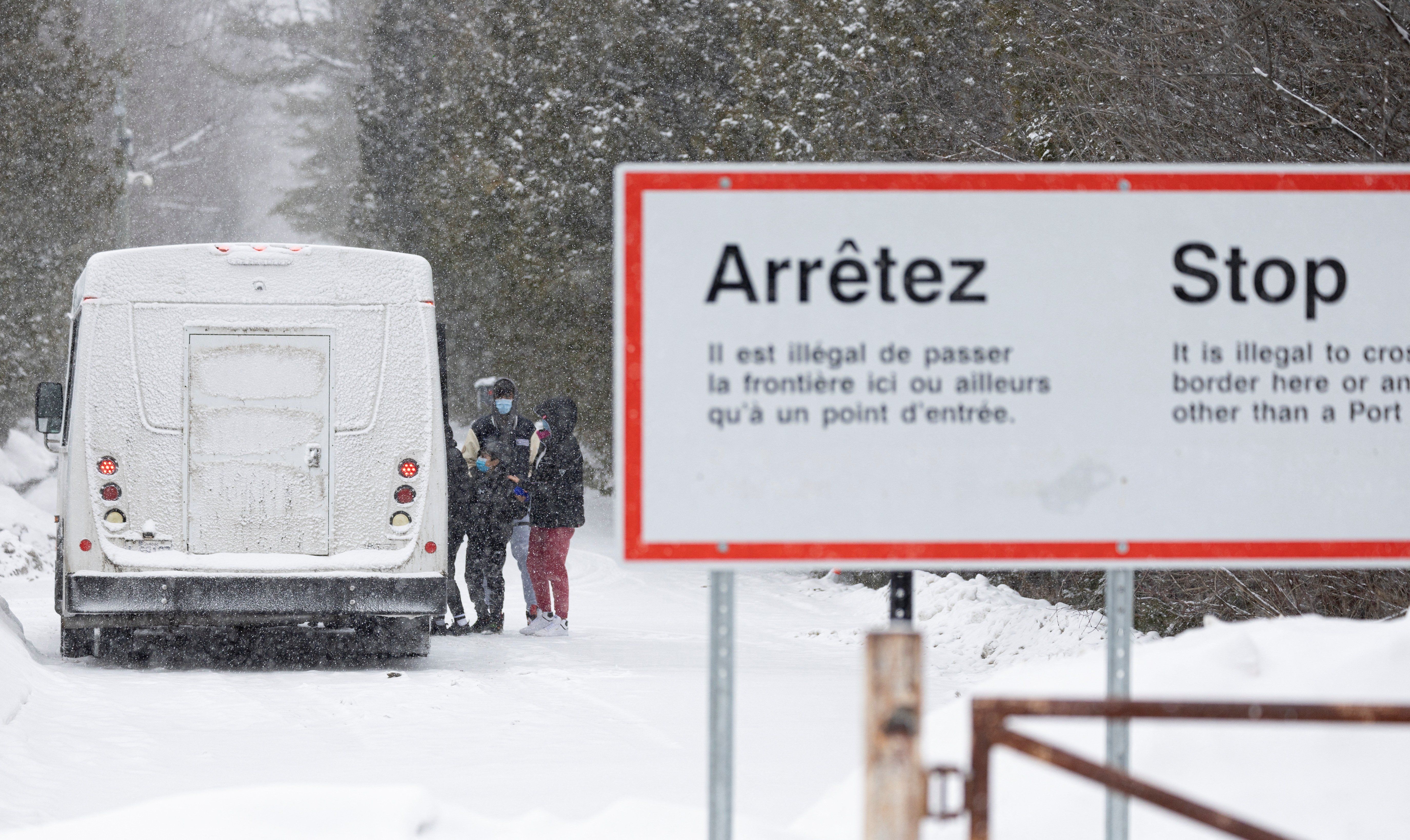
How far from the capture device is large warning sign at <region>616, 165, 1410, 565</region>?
3.94 metres

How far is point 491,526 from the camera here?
43.3 ft

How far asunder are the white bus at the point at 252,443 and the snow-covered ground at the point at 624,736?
0.56m

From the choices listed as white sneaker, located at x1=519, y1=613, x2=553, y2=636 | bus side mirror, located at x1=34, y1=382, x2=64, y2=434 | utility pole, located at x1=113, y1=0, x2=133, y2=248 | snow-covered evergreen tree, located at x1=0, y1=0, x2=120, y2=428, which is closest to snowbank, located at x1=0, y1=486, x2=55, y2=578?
snow-covered evergreen tree, located at x1=0, y1=0, x2=120, y2=428

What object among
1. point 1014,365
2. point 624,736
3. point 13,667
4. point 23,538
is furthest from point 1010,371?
point 23,538

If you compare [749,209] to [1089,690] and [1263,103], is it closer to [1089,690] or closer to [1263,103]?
[1089,690]

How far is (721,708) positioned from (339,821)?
1.93 metres

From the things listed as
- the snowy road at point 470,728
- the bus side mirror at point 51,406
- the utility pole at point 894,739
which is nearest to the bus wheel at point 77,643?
the snowy road at point 470,728

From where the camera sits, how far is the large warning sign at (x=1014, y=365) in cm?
394

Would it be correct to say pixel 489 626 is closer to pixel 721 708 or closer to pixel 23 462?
pixel 721 708

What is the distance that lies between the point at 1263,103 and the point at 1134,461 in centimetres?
635

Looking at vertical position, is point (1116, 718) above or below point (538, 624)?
above

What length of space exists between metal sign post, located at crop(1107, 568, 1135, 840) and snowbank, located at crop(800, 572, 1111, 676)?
7231 millimetres

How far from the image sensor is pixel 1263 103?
962 cm

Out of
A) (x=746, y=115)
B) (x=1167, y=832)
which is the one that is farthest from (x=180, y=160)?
(x=1167, y=832)
